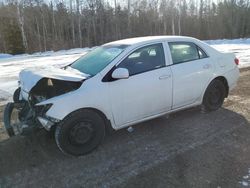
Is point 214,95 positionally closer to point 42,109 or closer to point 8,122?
point 42,109

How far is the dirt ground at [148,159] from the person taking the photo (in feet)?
10.4

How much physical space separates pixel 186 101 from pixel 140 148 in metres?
1.36

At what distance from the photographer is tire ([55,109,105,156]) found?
3562mm

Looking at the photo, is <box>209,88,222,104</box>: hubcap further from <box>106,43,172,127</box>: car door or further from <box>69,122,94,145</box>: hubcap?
<box>69,122,94,145</box>: hubcap

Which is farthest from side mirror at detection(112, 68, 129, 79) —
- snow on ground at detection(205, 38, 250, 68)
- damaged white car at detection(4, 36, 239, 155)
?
snow on ground at detection(205, 38, 250, 68)

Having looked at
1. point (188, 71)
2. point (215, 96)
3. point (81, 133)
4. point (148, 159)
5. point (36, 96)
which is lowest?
point (148, 159)

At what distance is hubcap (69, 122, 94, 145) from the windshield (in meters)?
0.80

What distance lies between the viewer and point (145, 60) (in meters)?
4.25

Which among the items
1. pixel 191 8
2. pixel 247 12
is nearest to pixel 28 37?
pixel 191 8

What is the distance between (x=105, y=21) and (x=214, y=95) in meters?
35.4

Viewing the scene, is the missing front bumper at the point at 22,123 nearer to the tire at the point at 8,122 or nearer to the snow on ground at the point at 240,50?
the tire at the point at 8,122

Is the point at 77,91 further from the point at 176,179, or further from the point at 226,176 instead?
the point at 226,176

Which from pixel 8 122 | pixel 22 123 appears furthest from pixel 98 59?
pixel 8 122

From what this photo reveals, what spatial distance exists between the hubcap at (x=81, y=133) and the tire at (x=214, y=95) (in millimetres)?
2468
